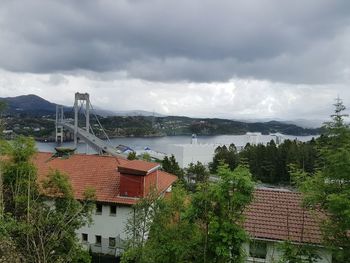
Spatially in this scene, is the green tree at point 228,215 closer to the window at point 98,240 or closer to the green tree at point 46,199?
the green tree at point 46,199

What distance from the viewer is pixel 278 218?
11336 mm

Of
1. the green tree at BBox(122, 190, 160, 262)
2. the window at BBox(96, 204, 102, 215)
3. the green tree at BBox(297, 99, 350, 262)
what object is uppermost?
the green tree at BBox(297, 99, 350, 262)

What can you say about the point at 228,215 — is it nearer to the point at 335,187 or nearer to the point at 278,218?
the point at 335,187

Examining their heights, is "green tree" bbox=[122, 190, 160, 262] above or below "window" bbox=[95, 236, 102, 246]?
above

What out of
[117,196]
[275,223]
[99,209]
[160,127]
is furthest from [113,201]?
[160,127]

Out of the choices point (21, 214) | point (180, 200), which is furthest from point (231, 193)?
point (21, 214)

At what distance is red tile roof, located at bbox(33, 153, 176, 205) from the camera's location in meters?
17.0

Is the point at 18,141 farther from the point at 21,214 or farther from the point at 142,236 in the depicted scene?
the point at 142,236

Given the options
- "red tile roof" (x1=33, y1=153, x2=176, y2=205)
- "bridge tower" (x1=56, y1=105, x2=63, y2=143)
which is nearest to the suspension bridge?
"bridge tower" (x1=56, y1=105, x2=63, y2=143)

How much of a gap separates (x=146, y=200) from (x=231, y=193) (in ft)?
13.2

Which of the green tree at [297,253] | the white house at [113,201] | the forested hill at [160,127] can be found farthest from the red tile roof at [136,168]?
the forested hill at [160,127]

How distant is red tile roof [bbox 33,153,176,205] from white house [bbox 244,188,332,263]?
6.35 meters

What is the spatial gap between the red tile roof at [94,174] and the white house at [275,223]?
6.35m

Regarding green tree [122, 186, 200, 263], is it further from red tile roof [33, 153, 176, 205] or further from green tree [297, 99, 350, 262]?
red tile roof [33, 153, 176, 205]
